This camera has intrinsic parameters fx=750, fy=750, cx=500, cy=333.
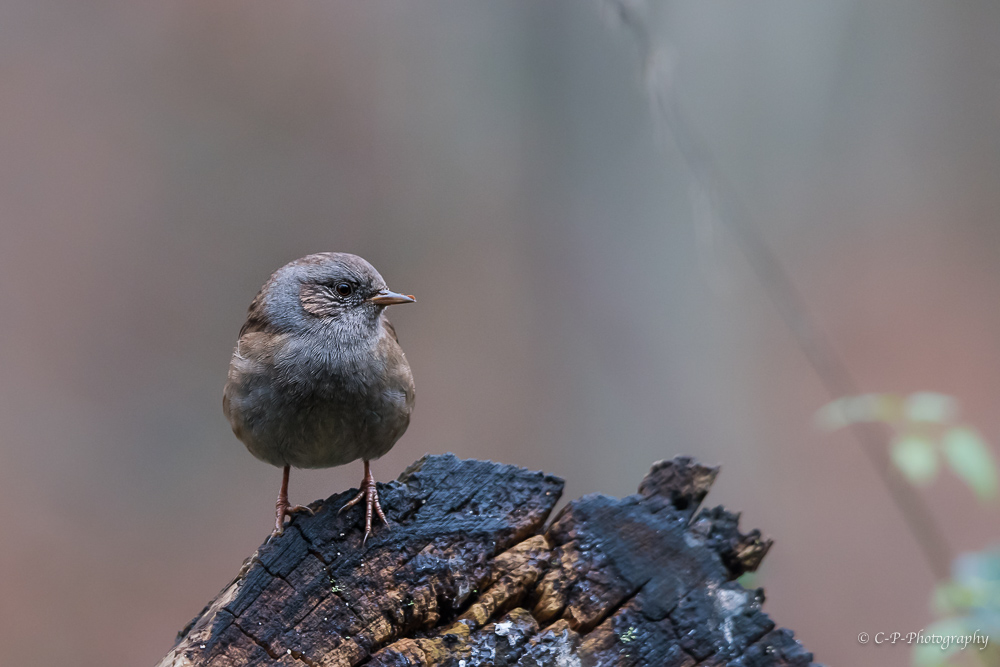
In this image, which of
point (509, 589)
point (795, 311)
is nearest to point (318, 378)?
point (509, 589)

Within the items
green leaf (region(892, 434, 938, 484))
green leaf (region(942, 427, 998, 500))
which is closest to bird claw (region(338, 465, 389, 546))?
green leaf (region(892, 434, 938, 484))

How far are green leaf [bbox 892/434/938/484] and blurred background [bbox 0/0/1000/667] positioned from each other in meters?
2.75

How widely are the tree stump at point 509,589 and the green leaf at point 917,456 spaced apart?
2.36ft

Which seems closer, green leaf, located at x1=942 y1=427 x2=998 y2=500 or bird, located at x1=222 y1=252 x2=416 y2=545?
green leaf, located at x1=942 y1=427 x2=998 y2=500

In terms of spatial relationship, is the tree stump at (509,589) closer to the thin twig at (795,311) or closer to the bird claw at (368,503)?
the bird claw at (368,503)

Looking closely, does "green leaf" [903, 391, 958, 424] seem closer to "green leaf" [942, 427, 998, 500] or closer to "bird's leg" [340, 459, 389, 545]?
Answer: "green leaf" [942, 427, 998, 500]

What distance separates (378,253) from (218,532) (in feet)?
8.44

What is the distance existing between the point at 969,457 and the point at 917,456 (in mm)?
154

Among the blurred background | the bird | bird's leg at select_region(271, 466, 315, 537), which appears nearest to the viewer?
the bird

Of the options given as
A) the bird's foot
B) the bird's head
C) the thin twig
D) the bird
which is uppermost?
the thin twig

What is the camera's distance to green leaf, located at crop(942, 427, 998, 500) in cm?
243

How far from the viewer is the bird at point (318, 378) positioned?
102 inches

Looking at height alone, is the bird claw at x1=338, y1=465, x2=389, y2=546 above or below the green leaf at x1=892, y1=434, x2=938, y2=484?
below

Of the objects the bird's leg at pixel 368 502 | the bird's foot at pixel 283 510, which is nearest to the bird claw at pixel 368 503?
the bird's leg at pixel 368 502
